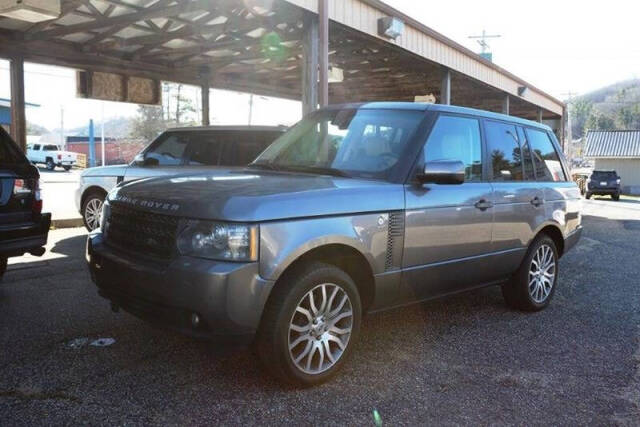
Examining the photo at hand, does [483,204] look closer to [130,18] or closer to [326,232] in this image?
[326,232]

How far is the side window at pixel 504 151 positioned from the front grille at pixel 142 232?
9.46 feet

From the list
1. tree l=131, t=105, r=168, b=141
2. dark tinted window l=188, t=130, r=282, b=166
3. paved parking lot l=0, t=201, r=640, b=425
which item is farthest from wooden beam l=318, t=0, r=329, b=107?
tree l=131, t=105, r=168, b=141

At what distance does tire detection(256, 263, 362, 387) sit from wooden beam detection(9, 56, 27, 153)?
426 inches

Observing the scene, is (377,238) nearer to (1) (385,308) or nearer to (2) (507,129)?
(1) (385,308)

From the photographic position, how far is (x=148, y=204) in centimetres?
343

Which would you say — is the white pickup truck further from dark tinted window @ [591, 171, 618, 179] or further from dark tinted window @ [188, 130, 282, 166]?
dark tinted window @ [188, 130, 282, 166]

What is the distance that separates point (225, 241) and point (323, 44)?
6528mm

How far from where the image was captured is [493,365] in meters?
3.99

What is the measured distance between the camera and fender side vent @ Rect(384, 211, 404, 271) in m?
3.76

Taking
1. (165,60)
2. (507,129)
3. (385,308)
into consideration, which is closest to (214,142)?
(507,129)

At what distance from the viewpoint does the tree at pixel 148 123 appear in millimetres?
74562

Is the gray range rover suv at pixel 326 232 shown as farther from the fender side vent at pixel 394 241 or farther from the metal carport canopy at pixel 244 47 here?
the metal carport canopy at pixel 244 47

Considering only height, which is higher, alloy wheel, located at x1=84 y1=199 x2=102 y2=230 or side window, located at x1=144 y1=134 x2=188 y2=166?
side window, located at x1=144 y1=134 x2=188 y2=166

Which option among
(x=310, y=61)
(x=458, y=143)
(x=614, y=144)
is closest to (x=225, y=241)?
(x=458, y=143)
